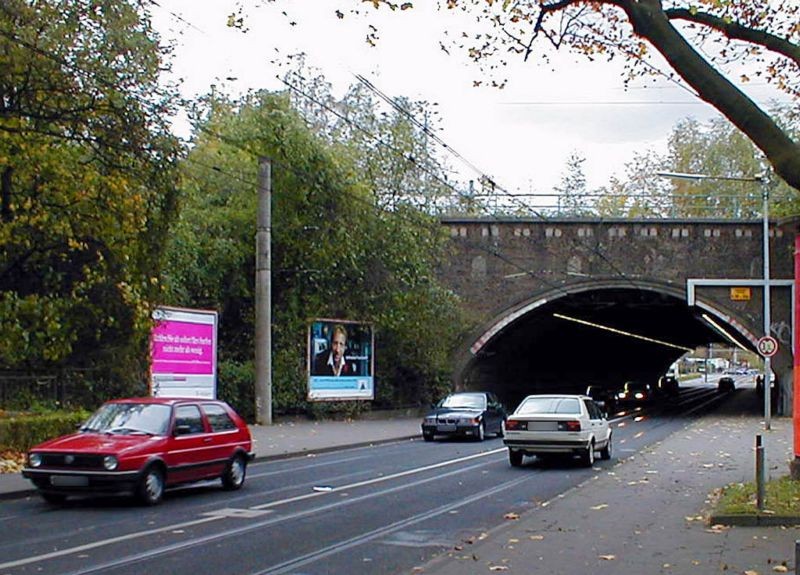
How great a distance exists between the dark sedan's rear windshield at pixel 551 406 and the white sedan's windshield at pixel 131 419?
8.61m

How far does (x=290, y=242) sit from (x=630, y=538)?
87.0ft

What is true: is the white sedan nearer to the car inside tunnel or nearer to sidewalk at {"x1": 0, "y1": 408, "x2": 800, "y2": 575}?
sidewalk at {"x1": 0, "y1": 408, "x2": 800, "y2": 575}

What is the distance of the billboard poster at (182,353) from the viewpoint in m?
26.6

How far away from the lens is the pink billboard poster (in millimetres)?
26734

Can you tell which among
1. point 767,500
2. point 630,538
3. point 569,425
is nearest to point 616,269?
point 569,425

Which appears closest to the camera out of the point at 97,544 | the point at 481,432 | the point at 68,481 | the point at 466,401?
the point at 97,544

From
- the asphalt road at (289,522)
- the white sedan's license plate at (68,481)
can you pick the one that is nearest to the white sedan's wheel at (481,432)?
the asphalt road at (289,522)

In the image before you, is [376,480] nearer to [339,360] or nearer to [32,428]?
[32,428]

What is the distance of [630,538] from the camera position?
11453 millimetres

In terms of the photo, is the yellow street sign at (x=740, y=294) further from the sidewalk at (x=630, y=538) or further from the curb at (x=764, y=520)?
the curb at (x=764, y=520)

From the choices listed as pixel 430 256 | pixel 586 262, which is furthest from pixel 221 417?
pixel 586 262

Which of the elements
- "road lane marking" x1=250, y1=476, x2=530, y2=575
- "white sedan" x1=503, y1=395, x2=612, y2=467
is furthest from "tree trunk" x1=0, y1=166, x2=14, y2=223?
"road lane marking" x1=250, y1=476, x2=530, y2=575

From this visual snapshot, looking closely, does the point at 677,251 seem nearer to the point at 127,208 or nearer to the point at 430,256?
the point at 430,256

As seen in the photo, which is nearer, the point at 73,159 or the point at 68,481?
the point at 68,481
